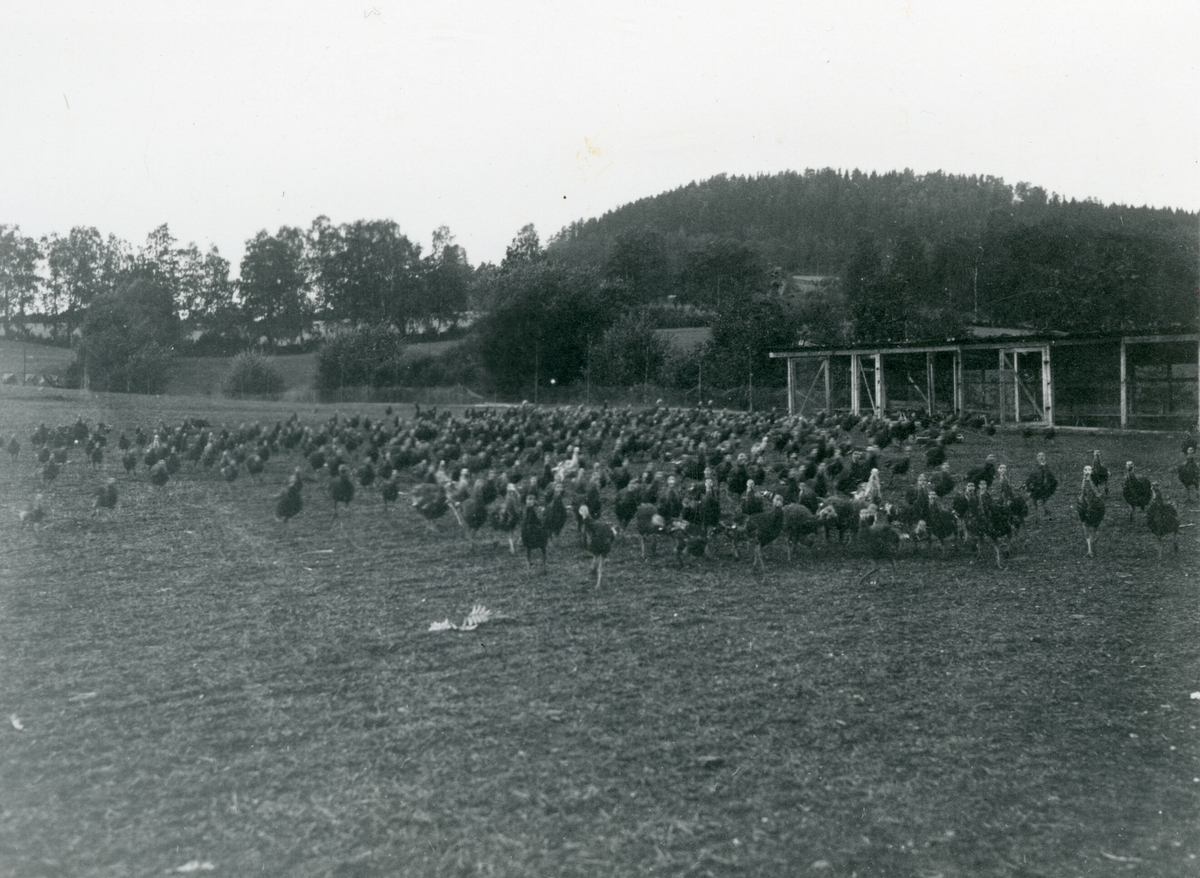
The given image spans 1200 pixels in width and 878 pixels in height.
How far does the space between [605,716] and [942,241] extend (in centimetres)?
6873

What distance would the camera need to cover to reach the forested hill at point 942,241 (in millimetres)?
55500

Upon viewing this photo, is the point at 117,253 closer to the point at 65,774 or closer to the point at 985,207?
the point at 985,207

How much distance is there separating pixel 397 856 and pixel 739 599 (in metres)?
5.53

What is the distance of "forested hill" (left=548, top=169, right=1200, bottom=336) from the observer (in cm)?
5550

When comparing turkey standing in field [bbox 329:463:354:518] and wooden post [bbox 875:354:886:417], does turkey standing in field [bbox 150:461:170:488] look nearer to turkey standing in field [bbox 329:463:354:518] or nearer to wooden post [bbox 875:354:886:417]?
turkey standing in field [bbox 329:463:354:518]

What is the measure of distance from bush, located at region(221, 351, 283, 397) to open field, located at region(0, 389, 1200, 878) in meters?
48.6

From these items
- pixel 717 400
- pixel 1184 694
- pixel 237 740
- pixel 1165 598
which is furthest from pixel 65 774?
pixel 717 400

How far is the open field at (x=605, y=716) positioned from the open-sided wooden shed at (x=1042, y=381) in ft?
64.1

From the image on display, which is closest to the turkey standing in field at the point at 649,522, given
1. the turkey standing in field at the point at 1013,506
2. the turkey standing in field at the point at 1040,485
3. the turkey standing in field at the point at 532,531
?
the turkey standing in field at the point at 532,531

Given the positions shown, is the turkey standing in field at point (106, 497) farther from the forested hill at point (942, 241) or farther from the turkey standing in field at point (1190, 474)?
the forested hill at point (942, 241)

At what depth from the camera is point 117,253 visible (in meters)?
76.9

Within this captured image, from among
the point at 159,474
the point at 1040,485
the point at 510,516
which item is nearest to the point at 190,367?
the point at 159,474

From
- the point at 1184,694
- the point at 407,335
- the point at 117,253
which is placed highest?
the point at 117,253

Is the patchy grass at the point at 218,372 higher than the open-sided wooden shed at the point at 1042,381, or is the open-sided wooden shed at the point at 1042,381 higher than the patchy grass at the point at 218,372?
the patchy grass at the point at 218,372
